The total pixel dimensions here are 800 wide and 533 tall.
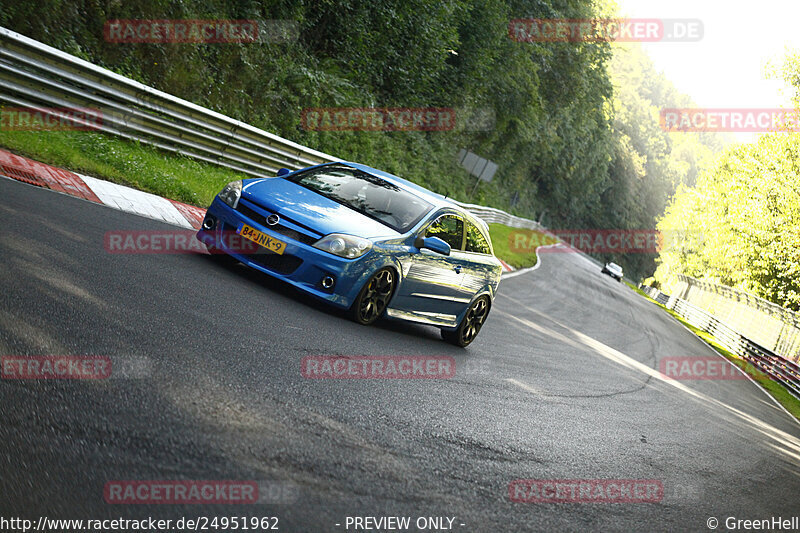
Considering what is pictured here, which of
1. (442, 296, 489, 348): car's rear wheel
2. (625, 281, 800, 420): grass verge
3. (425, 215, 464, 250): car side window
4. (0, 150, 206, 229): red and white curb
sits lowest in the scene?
(625, 281, 800, 420): grass verge

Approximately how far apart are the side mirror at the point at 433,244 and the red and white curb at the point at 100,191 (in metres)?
4.05

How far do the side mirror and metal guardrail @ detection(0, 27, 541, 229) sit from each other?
21.4 ft

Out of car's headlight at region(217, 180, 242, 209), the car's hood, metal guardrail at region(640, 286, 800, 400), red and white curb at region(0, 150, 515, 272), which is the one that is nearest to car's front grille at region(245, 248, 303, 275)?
the car's hood

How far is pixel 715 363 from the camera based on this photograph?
23.2 m

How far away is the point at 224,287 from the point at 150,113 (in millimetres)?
7297

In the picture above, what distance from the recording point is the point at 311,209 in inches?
330

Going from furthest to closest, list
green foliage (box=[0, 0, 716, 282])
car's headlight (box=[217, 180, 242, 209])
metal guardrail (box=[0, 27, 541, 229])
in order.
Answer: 1. green foliage (box=[0, 0, 716, 282])
2. metal guardrail (box=[0, 27, 541, 229])
3. car's headlight (box=[217, 180, 242, 209])

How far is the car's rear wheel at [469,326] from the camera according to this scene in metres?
9.90

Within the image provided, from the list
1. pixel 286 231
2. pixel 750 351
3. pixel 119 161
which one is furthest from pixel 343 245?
pixel 750 351

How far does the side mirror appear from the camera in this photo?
8766mm

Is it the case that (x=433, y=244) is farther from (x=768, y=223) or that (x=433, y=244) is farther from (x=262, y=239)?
(x=768, y=223)

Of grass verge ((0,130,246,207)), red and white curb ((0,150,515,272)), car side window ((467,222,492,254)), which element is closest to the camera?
red and white curb ((0,150,515,272))

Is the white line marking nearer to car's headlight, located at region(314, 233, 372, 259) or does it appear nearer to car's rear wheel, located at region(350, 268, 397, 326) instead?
car's rear wheel, located at region(350, 268, 397, 326)

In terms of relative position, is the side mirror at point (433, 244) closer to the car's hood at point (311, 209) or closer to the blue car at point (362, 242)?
the blue car at point (362, 242)
